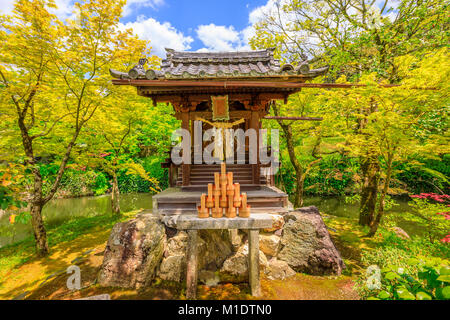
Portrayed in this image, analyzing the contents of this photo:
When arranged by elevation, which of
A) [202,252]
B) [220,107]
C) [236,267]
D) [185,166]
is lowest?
[236,267]

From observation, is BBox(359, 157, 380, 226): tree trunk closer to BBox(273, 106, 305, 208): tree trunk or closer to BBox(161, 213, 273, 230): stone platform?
BBox(273, 106, 305, 208): tree trunk

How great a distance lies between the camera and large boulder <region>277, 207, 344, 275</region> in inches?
222

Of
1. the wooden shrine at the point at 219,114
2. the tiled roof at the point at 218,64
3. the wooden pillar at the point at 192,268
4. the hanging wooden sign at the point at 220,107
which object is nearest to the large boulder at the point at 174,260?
the wooden shrine at the point at 219,114

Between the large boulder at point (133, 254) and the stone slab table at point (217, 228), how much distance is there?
124cm

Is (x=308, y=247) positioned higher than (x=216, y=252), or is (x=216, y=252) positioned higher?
(x=308, y=247)

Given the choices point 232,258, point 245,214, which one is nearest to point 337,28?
point 245,214

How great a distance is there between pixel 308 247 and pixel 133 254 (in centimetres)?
544

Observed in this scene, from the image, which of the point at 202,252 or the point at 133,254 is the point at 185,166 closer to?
the point at 202,252

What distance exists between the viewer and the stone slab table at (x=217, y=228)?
176 inches

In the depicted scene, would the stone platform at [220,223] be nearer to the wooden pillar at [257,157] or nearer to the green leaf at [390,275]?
the wooden pillar at [257,157]

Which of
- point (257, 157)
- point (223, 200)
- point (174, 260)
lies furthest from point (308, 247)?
point (174, 260)

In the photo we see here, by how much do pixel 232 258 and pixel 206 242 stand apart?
967 mm

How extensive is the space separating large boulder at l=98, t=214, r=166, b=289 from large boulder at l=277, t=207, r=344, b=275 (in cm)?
406

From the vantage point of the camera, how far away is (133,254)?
530cm
